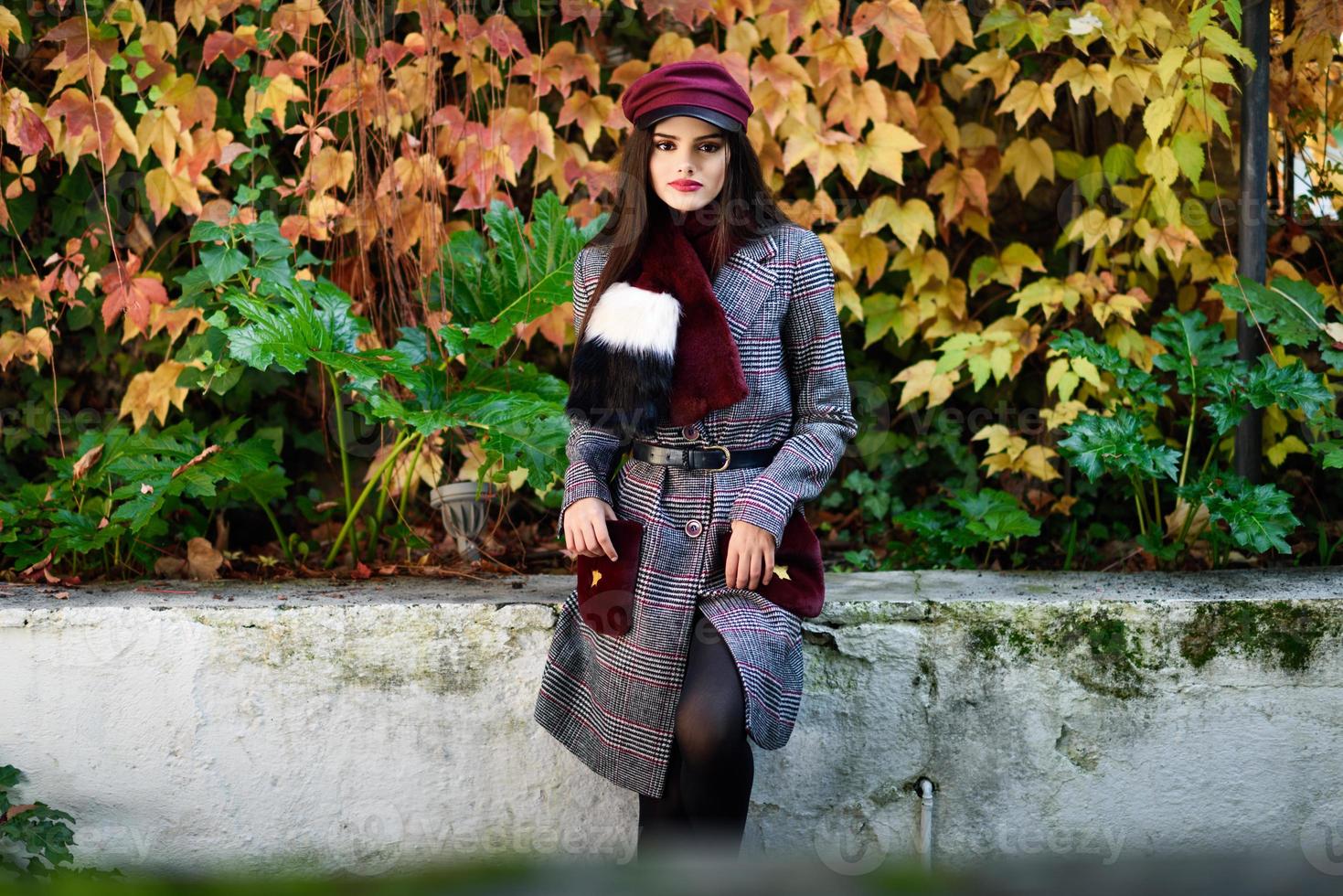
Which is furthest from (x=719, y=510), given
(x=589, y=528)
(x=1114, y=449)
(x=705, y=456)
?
(x=1114, y=449)

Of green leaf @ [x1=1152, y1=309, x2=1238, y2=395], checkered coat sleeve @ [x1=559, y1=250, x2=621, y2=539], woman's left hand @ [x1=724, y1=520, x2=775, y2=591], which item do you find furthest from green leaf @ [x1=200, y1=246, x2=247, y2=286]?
green leaf @ [x1=1152, y1=309, x2=1238, y2=395]

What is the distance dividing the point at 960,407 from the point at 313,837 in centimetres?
191

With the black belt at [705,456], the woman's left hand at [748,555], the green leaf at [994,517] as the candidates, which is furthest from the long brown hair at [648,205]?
the green leaf at [994,517]

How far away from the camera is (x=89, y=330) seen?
11.0 feet

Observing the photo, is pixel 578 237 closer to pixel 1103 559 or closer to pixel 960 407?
pixel 960 407

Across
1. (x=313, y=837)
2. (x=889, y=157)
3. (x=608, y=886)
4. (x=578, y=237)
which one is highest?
(x=889, y=157)

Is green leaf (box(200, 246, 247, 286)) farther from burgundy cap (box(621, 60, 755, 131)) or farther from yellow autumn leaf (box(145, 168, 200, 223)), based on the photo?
burgundy cap (box(621, 60, 755, 131))

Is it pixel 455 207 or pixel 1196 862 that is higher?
pixel 455 207

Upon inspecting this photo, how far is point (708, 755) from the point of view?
6.36 feet

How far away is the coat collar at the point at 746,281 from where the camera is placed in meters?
2.11

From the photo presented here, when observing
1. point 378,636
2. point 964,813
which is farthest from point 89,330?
point 964,813

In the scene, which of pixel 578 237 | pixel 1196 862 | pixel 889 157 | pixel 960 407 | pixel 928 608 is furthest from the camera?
pixel 960 407

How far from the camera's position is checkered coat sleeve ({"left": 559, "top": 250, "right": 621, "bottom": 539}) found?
2.12 m

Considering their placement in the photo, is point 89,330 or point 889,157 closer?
point 889,157
